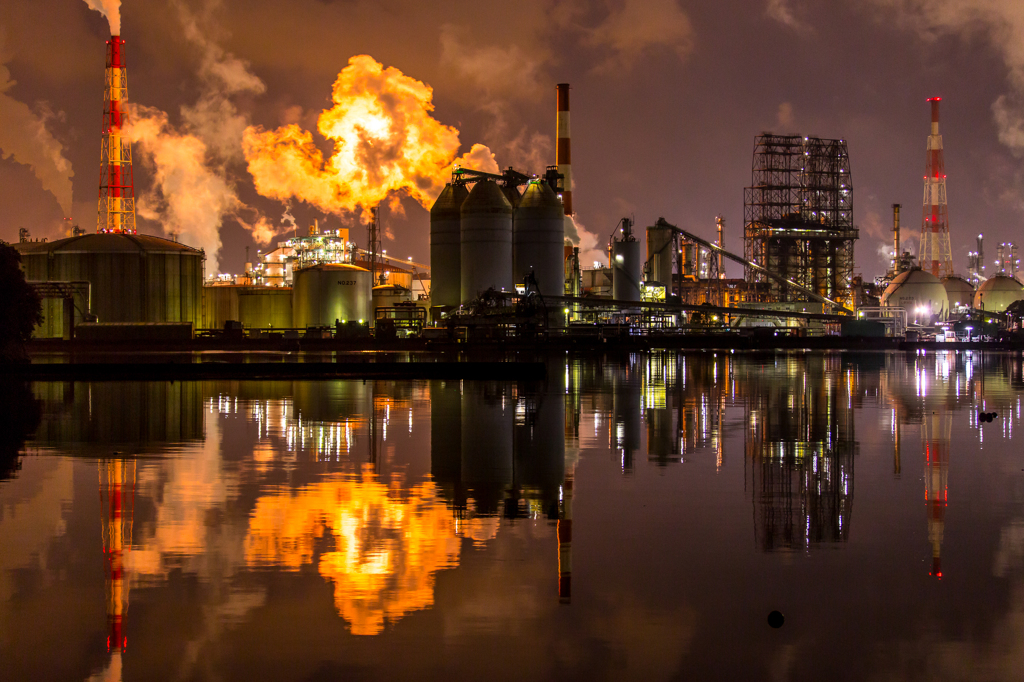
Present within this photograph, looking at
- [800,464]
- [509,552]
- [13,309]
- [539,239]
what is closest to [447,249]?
[539,239]

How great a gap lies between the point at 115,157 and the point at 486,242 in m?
27.9

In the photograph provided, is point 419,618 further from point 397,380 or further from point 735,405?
point 397,380

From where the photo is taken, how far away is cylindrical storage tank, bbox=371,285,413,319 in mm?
94875

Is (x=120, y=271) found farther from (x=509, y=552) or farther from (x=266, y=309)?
(x=509, y=552)

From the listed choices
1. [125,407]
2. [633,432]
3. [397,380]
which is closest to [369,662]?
[633,432]

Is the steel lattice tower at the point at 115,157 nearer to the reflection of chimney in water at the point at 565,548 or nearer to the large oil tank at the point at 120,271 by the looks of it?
the large oil tank at the point at 120,271

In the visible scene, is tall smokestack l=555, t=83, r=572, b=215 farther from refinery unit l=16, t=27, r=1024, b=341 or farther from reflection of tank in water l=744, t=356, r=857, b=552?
reflection of tank in water l=744, t=356, r=857, b=552

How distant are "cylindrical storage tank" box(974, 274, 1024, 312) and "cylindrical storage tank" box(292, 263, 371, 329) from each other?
72085 millimetres

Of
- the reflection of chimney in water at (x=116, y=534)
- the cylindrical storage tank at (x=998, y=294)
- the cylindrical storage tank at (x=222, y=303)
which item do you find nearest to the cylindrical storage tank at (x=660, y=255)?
the cylindrical storage tank at (x=222, y=303)

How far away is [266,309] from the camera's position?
8800 centimetres

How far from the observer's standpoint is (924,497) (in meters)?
11.3

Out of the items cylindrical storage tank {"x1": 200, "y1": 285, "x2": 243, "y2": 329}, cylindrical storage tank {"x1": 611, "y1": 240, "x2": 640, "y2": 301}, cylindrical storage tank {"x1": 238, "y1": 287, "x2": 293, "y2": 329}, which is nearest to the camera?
cylindrical storage tank {"x1": 238, "y1": 287, "x2": 293, "y2": 329}

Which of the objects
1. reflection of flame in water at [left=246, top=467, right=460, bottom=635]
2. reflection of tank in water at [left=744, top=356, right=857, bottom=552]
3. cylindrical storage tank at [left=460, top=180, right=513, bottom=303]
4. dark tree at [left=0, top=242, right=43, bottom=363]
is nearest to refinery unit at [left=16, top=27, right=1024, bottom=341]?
cylindrical storage tank at [left=460, top=180, right=513, bottom=303]

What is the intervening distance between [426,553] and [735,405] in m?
15.0
